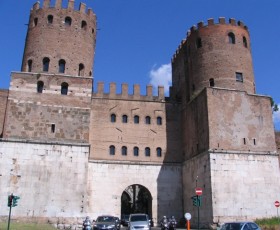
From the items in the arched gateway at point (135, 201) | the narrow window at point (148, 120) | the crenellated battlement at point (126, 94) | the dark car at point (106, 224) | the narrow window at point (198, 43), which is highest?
the narrow window at point (198, 43)

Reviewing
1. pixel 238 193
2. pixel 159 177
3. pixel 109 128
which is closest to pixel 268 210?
pixel 238 193

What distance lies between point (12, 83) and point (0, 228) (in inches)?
375

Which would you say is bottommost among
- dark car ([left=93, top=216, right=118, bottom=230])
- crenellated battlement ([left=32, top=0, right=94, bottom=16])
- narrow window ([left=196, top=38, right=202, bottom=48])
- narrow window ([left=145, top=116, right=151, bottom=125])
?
dark car ([left=93, top=216, right=118, bottom=230])

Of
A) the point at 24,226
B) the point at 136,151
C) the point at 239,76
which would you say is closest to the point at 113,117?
the point at 136,151

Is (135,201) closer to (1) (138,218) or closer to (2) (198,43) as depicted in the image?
(2) (198,43)

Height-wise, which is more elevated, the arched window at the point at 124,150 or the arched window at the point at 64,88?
the arched window at the point at 64,88

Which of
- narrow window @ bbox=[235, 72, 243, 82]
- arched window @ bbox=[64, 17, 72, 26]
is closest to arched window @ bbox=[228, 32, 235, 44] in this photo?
narrow window @ bbox=[235, 72, 243, 82]

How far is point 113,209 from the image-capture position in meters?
25.6

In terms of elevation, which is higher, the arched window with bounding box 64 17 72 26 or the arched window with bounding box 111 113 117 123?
the arched window with bounding box 64 17 72 26

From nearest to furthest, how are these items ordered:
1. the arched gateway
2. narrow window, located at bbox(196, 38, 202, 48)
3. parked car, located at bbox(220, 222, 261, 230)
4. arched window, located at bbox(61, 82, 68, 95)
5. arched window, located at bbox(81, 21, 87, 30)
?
parked car, located at bbox(220, 222, 261, 230), arched window, located at bbox(61, 82, 68, 95), arched window, located at bbox(81, 21, 87, 30), narrow window, located at bbox(196, 38, 202, 48), the arched gateway

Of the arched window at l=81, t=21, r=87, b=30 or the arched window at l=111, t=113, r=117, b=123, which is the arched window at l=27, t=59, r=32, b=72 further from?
the arched window at l=111, t=113, r=117, b=123

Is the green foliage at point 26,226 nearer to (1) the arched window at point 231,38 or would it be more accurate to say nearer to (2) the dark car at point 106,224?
(2) the dark car at point 106,224

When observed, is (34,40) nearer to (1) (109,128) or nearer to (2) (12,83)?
(2) (12,83)

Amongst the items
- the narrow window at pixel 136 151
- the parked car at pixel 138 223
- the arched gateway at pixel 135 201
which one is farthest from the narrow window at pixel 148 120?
the parked car at pixel 138 223
